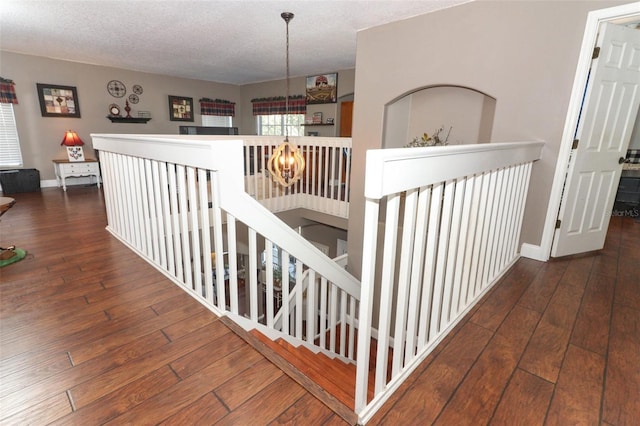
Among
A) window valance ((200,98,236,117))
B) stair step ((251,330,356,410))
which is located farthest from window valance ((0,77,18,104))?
stair step ((251,330,356,410))

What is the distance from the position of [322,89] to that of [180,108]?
11.4 feet

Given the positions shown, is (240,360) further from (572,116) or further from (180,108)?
→ (180,108)

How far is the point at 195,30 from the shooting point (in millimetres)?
3910

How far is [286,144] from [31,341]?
106 inches

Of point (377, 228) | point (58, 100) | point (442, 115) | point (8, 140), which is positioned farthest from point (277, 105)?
point (377, 228)

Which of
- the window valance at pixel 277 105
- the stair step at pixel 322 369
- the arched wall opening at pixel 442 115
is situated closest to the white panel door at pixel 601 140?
the arched wall opening at pixel 442 115

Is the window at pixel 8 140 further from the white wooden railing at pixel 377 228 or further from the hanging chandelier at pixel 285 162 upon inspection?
the hanging chandelier at pixel 285 162

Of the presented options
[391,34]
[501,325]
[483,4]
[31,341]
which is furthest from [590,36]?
[31,341]

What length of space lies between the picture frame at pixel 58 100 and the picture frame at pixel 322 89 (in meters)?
4.58

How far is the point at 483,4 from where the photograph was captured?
2.89m

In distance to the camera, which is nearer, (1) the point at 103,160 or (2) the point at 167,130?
(1) the point at 103,160

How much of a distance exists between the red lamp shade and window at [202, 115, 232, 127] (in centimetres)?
281

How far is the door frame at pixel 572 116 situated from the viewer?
225 cm

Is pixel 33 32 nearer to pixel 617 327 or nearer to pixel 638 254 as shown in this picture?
pixel 617 327
